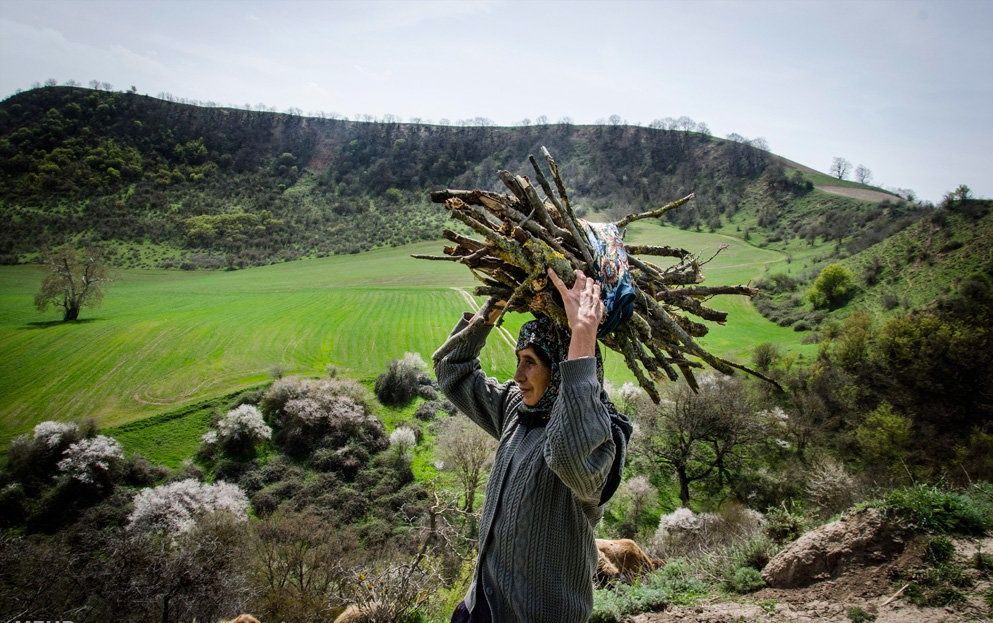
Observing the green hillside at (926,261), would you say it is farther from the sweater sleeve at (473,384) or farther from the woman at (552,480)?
the woman at (552,480)

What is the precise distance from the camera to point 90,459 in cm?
2298

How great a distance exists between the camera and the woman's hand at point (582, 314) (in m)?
1.75

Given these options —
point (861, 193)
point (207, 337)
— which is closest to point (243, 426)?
point (207, 337)

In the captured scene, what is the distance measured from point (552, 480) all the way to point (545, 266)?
999mm

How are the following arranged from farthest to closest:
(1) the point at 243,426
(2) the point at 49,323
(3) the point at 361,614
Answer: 1. (2) the point at 49,323
2. (1) the point at 243,426
3. (3) the point at 361,614

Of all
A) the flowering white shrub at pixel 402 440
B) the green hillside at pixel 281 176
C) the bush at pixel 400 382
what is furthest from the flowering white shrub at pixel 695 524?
the green hillside at pixel 281 176

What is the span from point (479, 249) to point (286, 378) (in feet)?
110

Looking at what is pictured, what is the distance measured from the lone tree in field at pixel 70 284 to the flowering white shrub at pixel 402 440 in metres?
30.0

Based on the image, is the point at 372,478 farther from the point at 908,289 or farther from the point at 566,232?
the point at 908,289

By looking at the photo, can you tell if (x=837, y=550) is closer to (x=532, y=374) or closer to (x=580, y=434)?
(x=532, y=374)

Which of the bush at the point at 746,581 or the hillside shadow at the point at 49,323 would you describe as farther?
the hillside shadow at the point at 49,323

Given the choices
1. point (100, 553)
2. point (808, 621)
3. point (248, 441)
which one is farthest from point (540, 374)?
point (248, 441)

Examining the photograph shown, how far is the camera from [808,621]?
466cm

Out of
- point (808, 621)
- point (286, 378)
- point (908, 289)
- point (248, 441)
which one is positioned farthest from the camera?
point (908, 289)
